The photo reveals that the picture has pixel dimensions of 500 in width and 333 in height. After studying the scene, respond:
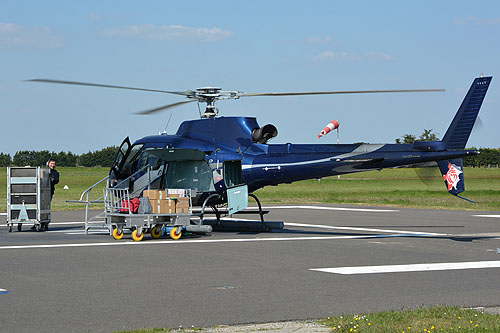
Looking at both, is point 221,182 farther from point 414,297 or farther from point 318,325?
point 318,325

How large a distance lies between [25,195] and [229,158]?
5.85 meters

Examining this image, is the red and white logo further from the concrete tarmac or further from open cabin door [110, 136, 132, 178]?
open cabin door [110, 136, 132, 178]

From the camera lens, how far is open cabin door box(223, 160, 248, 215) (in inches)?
710

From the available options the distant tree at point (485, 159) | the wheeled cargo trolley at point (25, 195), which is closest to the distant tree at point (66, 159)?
the distant tree at point (485, 159)

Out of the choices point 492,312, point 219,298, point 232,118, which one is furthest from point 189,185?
point 492,312

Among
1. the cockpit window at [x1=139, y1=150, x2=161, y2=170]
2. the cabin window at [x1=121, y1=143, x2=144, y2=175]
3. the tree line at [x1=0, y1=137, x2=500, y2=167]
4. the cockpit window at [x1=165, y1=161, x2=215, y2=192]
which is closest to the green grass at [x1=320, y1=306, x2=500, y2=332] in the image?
the cockpit window at [x1=165, y1=161, x2=215, y2=192]

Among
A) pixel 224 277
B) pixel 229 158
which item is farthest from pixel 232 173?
pixel 224 277

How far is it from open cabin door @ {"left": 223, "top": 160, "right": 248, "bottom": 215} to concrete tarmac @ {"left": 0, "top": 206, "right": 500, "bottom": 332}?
2.85 ft

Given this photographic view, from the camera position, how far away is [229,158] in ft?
60.4

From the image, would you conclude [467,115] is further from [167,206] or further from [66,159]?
[66,159]

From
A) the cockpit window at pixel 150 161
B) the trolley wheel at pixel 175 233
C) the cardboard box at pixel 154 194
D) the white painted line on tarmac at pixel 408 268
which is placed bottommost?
the white painted line on tarmac at pixel 408 268

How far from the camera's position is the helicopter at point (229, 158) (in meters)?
17.2

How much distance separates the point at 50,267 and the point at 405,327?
7.06m

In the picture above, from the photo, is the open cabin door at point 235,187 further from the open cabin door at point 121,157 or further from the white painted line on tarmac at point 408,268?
the white painted line on tarmac at point 408,268
